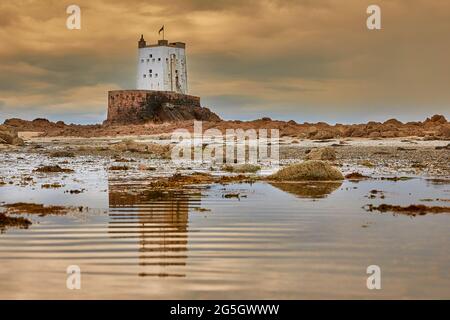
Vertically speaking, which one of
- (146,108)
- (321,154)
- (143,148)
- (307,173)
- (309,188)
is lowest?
(309,188)

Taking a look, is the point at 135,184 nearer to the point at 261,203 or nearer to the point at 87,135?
the point at 261,203

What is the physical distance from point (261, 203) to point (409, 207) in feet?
9.64

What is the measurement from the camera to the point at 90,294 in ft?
19.6

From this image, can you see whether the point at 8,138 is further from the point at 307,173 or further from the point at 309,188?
the point at 309,188

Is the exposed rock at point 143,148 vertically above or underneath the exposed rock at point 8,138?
underneath

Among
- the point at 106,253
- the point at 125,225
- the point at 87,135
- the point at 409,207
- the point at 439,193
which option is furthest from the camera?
the point at 87,135

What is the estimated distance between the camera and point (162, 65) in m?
85.8

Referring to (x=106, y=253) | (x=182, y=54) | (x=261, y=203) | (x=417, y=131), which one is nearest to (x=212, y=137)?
(x=417, y=131)

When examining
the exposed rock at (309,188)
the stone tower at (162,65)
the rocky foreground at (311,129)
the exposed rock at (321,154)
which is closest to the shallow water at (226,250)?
the exposed rock at (309,188)

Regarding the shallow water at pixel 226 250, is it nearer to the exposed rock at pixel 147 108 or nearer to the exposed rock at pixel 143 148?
the exposed rock at pixel 143 148

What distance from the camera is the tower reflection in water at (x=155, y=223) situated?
23.9 feet

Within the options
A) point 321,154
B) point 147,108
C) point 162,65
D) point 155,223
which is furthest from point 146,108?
point 155,223

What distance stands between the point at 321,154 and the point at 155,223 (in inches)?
777

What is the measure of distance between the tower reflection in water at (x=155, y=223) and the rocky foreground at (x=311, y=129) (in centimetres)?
3790
